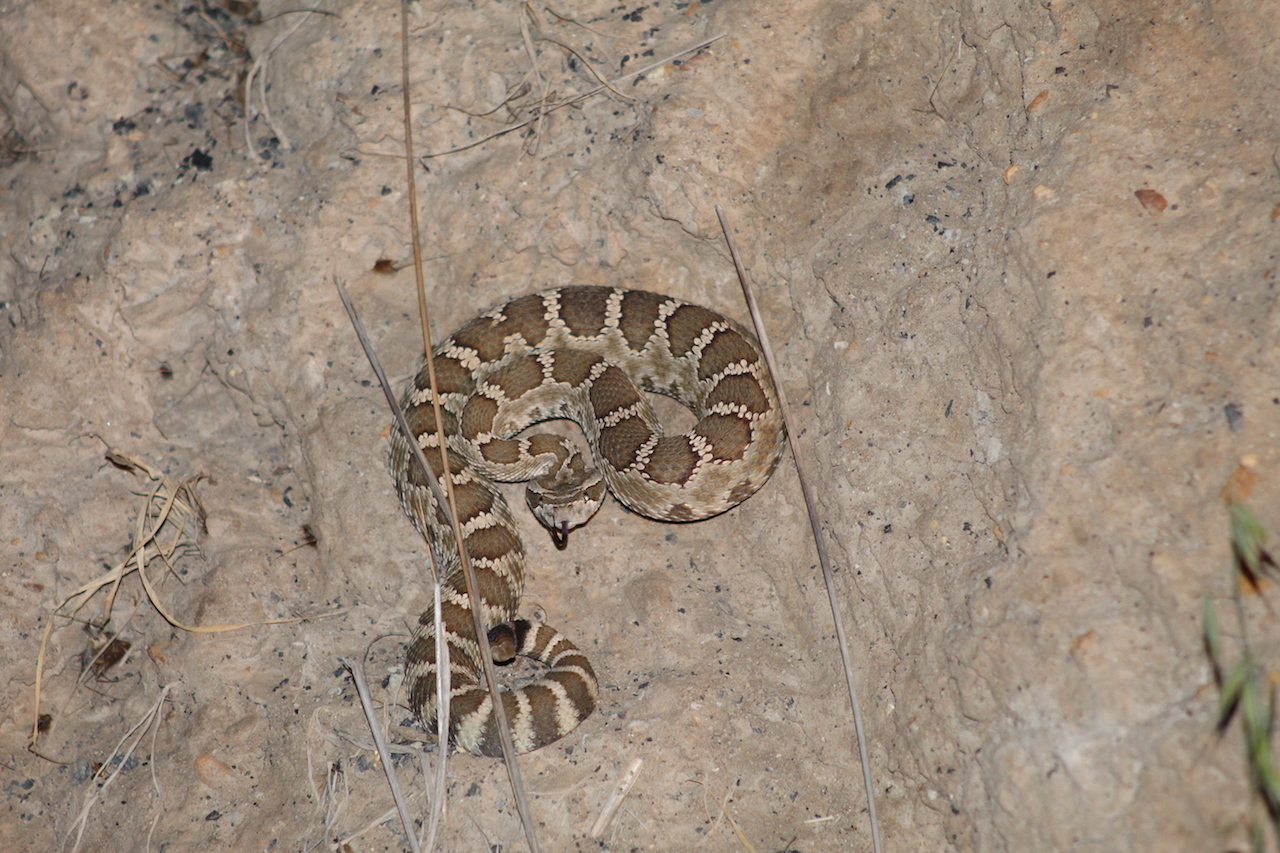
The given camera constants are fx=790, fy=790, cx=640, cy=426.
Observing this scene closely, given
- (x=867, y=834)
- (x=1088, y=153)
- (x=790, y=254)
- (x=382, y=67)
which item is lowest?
(x=867, y=834)

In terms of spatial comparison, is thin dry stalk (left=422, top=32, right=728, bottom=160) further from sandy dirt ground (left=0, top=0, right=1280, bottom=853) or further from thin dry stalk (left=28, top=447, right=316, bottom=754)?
thin dry stalk (left=28, top=447, right=316, bottom=754)

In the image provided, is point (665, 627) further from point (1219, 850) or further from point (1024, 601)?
point (1219, 850)

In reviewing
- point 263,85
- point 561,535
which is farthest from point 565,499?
point 263,85

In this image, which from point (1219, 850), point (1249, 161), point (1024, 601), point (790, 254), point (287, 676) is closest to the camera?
point (1219, 850)

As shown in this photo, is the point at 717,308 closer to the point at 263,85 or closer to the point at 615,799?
the point at 615,799

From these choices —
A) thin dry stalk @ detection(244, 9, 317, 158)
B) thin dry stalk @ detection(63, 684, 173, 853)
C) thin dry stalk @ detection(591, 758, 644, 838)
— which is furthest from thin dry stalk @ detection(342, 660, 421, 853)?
thin dry stalk @ detection(244, 9, 317, 158)

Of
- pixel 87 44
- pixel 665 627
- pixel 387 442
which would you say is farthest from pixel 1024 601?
pixel 87 44
